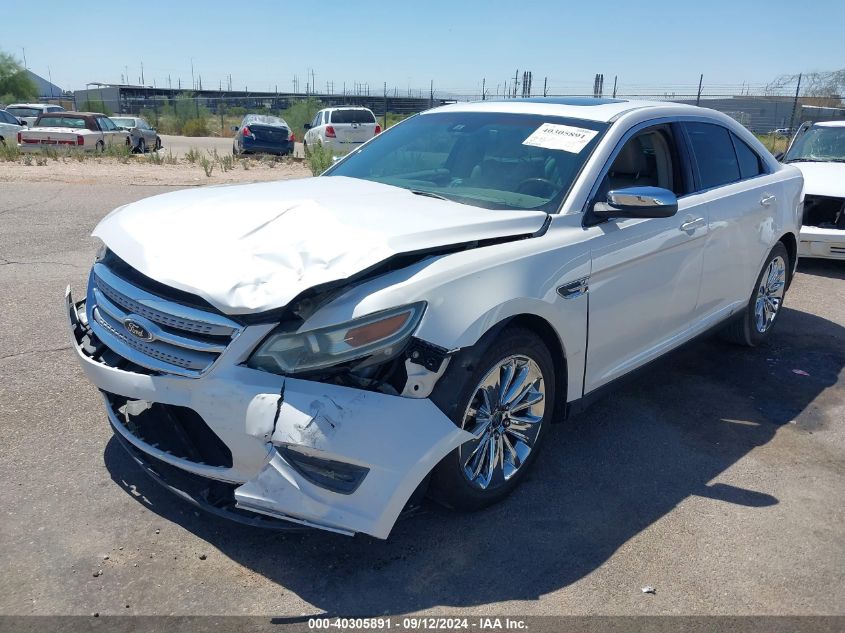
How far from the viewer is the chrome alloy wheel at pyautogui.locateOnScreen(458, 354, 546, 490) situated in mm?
3113

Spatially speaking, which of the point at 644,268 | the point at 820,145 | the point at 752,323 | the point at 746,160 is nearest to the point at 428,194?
the point at 644,268

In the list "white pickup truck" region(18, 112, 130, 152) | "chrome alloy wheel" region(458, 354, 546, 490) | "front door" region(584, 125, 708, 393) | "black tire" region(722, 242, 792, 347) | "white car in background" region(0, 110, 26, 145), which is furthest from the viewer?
"white car in background" region(0, 110, 26, 145)

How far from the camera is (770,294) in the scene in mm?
5781

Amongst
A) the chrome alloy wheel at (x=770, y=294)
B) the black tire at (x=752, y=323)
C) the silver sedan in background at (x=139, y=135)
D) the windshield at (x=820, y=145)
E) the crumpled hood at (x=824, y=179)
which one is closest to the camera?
the black tire at (x=752, y=323)

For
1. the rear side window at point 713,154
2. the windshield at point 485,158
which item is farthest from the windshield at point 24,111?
the rear side window at point 713,154

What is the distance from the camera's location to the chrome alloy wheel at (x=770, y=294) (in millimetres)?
5605

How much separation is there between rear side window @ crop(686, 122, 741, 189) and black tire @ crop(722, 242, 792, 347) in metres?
0.85

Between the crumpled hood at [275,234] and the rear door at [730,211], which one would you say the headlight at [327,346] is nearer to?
the crumpled hood at [275,234]

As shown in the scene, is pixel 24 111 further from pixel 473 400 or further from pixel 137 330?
pixel 473 400

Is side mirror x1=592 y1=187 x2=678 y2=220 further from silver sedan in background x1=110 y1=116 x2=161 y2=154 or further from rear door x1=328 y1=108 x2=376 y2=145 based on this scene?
silver sedan in background x1=110 y1=116 x2=161 y2=154

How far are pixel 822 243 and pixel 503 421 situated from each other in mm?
6365

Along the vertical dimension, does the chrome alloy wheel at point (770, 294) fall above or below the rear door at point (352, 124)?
below

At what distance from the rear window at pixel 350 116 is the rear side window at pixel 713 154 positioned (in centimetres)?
1796

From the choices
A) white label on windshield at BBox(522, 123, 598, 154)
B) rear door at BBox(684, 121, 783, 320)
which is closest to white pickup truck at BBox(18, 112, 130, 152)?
white label on windshield at BBox(522, 123, 598, 154)
